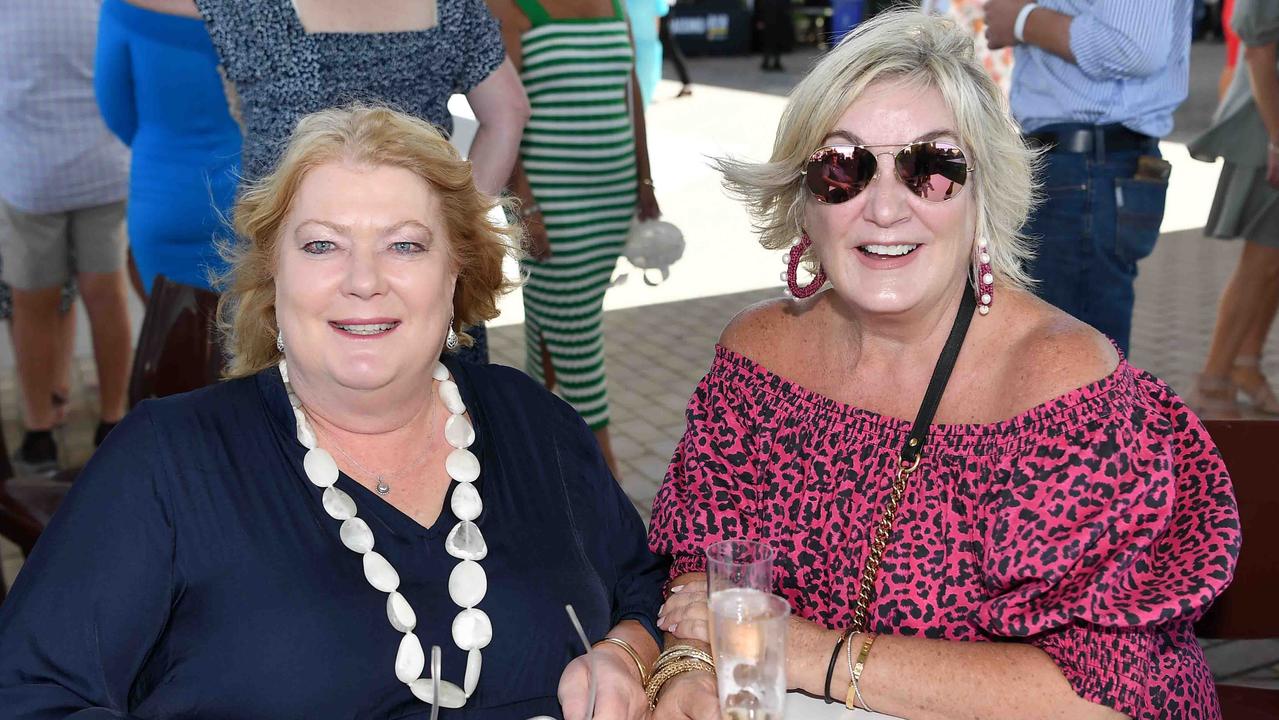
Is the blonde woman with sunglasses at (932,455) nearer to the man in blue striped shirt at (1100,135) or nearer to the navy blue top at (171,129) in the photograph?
the man in blue striped shirt at (1100,135)

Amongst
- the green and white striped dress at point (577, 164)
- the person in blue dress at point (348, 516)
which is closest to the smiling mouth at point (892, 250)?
the person in blue dress at point (348, 516)

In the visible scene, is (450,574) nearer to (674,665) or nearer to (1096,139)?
(674,665)

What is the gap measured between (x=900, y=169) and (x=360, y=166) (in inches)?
36.4

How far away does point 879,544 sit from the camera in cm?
208

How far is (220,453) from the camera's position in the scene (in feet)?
6.51

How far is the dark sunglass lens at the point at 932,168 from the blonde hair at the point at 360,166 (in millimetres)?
763

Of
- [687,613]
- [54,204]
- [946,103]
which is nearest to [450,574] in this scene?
[687,613]

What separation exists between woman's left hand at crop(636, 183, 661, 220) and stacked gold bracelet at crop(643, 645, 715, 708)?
2576 mm

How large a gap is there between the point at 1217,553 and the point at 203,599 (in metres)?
1.57

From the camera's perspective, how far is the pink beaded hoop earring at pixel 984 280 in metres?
2.18

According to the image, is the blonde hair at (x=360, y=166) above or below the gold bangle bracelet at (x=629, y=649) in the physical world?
above

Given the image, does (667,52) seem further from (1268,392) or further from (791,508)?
(791,508)

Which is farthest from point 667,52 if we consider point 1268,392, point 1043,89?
point 1043,89

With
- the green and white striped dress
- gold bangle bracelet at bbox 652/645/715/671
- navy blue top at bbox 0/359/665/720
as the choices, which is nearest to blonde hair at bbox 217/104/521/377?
navy blue top at bbox 0/359/665/720
